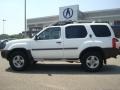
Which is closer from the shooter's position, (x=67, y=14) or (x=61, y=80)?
(x=61, y=80)

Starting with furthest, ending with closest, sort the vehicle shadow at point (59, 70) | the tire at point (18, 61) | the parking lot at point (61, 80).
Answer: the tire at point (18, 61)
the vehicle shadow at point (59, 70)
the parking lot at point (61, 80)

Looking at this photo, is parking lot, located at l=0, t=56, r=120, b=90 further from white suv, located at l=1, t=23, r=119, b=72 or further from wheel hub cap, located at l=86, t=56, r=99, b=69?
white suv, located at l=1, t=23, r=119, b=72

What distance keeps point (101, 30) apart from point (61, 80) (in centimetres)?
338

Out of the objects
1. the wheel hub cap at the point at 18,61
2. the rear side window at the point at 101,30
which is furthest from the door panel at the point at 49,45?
the rear side window at the point at 101,30

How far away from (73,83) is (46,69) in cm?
403

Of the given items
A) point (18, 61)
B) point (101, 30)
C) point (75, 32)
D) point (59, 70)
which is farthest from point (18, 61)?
point (101, 30)

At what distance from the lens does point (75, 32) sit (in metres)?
13.2

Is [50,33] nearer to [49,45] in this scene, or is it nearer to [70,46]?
[49,45]

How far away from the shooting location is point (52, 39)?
13234 millimetres

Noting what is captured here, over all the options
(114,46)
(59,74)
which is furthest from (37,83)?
(114,46)

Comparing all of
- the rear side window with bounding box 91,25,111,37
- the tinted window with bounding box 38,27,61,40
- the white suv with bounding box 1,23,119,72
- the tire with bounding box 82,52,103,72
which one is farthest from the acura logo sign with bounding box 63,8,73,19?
the tire with bounding box 82,52,103,72

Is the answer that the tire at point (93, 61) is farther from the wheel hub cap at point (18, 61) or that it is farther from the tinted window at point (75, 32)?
the wheel hub cap at point (18, 61)

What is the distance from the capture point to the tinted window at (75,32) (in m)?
13.1

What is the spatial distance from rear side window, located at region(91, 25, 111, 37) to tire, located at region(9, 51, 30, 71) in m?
3.23
